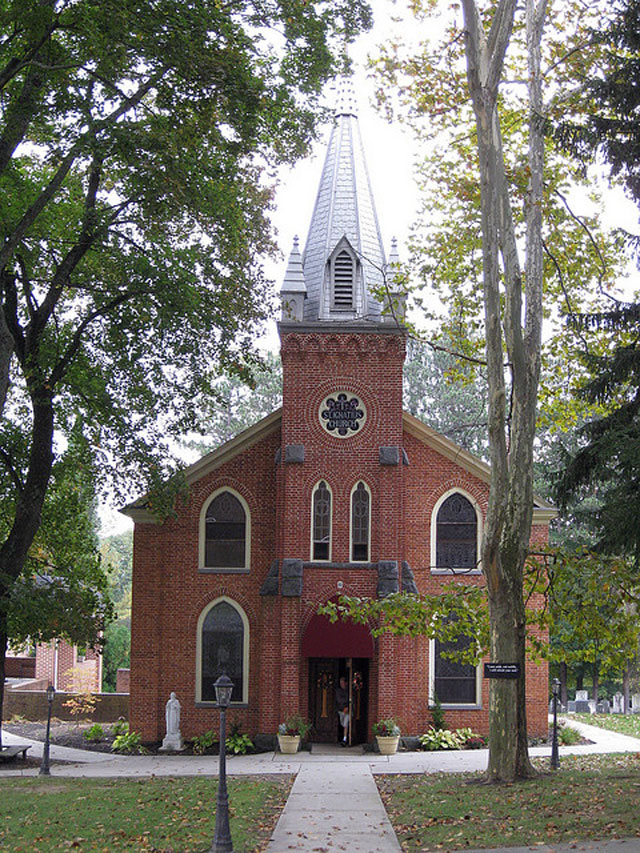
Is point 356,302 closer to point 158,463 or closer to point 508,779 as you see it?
point 158,463

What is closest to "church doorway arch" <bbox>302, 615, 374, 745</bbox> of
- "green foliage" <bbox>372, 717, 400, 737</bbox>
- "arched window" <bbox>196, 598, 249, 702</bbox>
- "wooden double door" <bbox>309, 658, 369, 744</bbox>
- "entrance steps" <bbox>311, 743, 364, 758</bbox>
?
"wooden double door" <bbox>309, 658, 369, 744</bbox>

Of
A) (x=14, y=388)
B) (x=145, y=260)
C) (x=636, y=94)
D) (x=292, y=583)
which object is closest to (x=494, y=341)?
(x=636, y=94)

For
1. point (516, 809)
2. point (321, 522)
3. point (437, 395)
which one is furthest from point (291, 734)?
point (437, 395)

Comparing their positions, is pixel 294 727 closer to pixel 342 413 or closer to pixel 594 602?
pixel 342 413

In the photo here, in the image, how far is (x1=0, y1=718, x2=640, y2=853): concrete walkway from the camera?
1202 cm

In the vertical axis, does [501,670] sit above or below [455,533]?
below

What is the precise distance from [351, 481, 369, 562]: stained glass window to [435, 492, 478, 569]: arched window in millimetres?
1853

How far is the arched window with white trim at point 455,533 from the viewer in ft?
83.2

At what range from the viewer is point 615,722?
32.2 metres

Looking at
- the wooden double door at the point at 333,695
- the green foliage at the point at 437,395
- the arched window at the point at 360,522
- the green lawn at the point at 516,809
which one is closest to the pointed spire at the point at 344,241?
the arched window at the point at 360,522

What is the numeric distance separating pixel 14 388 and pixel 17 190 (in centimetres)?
647

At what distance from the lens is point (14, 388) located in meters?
23.5

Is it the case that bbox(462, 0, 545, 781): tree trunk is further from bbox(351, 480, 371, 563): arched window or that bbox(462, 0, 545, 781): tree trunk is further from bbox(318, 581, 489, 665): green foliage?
bbox(351, 480, 371, 563): arched window

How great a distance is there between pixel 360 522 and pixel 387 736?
4956mm
